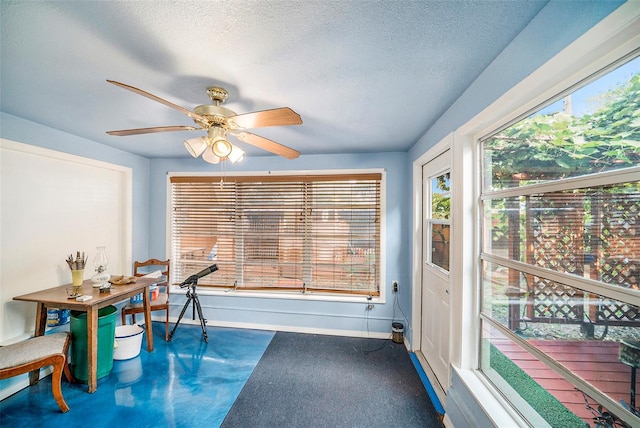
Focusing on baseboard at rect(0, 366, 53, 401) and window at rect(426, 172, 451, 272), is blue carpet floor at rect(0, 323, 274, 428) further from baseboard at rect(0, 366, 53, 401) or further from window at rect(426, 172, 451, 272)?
window at rect(426, 172, 451, 272)

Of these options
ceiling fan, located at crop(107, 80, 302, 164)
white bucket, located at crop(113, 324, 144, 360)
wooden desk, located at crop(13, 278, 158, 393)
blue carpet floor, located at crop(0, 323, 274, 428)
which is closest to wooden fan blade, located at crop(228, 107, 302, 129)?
ceiling fan, located at crop(107, 80, 302, 164)

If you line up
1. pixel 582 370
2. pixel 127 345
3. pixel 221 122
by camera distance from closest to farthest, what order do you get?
1. pixel 582 370
2. pixel 221 122
3. pixel 127 345

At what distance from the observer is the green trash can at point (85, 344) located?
7.03ft

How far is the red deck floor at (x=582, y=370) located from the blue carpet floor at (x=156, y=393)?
2.07 m

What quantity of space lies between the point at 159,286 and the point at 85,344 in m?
1.25

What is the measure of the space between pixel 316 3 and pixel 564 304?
161 cm

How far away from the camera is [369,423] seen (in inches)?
70.6

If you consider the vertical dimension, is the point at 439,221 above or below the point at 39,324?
above

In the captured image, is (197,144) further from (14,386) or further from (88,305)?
(14,386)

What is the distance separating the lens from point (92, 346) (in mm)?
2037

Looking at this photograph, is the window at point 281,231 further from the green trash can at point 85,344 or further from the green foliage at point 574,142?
the green foliage at point 574,142

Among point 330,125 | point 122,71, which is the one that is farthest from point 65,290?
point 330,125

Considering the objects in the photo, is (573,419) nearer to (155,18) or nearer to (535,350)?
(535,350)

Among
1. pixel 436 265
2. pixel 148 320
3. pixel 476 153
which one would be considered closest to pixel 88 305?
pixel 148 320
